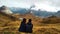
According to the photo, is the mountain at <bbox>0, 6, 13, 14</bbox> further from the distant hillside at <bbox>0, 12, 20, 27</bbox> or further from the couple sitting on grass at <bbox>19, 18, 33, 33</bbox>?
the couple sitting on grass at <bbox>19, 18, 33, 33</bbox>

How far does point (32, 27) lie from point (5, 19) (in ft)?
3.62

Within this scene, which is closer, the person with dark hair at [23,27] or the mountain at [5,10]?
the person with dark hair at [23,27]

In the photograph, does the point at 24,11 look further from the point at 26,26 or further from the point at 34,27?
the point at 34,27

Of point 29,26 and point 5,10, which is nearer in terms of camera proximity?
point 29,26

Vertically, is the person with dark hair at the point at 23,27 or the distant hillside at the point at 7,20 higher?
the distant hillside at the point at 7,20

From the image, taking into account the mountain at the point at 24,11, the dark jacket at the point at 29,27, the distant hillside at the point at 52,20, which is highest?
the mountain at the point at 24,11

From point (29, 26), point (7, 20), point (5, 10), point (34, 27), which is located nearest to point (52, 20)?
point (34, 27)

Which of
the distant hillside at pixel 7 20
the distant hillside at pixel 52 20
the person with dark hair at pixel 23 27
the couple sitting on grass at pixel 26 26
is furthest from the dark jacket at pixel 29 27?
the distant hillside at pixel 52 20

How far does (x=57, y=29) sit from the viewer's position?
611cm

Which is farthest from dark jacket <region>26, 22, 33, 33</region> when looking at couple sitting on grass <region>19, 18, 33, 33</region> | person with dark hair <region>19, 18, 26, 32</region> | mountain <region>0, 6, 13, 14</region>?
mountain <region>0, 6, 13, 14</region>

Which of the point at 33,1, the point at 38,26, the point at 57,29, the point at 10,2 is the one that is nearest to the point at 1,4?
the point at 10,2

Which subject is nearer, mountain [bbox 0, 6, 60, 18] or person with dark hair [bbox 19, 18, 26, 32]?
person with dark hair [bbox 19, 18, 26, 32]

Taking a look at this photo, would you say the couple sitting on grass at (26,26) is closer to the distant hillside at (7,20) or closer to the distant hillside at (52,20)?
the distant hillside at (7,20)

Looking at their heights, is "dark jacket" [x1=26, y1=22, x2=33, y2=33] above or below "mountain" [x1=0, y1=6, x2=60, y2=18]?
Answer: below
